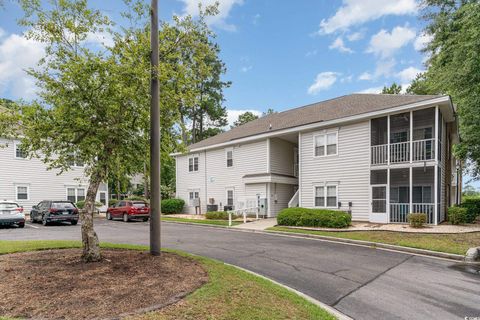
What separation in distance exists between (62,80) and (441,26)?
74.5 feet

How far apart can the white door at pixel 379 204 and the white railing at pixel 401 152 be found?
1586 millimetres

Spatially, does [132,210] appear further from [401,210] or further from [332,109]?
[401,210]

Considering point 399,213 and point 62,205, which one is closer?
point 399,213

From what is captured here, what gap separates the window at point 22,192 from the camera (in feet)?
83.7

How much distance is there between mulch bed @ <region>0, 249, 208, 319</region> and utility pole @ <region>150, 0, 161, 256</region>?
0.64m

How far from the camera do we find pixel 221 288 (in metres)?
5.27

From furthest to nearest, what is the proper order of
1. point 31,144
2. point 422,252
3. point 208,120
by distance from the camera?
point 208,120 < point 422,252 < point 31,144

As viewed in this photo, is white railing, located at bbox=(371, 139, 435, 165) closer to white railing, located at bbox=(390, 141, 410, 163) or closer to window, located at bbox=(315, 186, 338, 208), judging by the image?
white railing, located at bbox=(390, 141, 410, 163)

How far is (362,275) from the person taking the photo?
7.33 m

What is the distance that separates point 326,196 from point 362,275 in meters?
11.8

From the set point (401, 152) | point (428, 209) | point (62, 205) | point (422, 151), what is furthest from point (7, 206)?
point (428, 209)

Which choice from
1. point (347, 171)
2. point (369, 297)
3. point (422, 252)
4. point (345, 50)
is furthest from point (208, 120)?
point (369, 297)

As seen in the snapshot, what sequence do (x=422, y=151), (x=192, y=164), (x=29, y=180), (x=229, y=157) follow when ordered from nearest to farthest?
1. (x=422, y=151)
2. (x=229, y=157)
3. (x=29, y=180)
4. (x=192, y=164)

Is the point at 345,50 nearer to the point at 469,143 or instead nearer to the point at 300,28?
the point at 300,28
